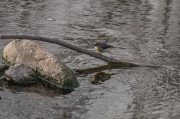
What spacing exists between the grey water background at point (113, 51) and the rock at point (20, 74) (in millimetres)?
412

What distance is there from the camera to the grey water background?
295 inches

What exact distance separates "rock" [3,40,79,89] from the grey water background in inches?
11.8

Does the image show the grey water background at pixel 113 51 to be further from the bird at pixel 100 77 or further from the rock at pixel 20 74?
the rock at pixel 20 74

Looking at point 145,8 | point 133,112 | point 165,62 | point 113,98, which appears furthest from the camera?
point 145,8

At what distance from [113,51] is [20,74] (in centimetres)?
272

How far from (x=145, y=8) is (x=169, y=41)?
11.8 ft

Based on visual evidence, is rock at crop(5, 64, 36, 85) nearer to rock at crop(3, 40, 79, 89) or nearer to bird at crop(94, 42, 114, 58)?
rock at crop(3, 40, 79, 89)

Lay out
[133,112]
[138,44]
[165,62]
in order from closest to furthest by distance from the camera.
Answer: [133,112] → [165,62] → [138,44]

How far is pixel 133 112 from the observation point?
24.3ft

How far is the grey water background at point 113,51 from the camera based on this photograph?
24.6 ft

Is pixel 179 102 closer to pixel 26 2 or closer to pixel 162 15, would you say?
pixel 162 15

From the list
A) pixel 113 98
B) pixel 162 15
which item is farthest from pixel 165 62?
pixel 162 15

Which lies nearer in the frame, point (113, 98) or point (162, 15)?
point (113, 98)

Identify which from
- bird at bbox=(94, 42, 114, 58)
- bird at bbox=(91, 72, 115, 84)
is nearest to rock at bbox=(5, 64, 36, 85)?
bird at bbox=(91, 72, 115, 84)
